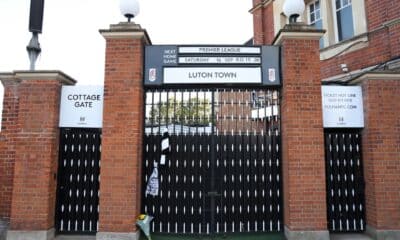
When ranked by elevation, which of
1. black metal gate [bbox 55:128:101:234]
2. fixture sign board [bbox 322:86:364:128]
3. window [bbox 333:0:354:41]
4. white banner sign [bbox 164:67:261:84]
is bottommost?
black metal gate [bbox 55:128:101:234]

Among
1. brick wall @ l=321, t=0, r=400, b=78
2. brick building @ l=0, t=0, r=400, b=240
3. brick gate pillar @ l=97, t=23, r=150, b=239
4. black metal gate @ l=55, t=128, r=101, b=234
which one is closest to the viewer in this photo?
brick gate pillar @ l=97, t=23, r=150, b=239

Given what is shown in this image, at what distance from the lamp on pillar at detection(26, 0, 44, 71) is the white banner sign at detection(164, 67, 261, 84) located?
10.9ft

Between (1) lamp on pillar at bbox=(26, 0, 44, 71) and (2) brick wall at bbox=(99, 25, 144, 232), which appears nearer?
(2) brick wall at bbox=(99, 25, 144, 232)

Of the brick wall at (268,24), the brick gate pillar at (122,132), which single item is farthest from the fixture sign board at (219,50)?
the brick wall at (268,24)

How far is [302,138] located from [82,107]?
4.32 meters

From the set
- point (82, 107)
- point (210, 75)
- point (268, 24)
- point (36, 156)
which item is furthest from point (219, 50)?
point (268, 24)

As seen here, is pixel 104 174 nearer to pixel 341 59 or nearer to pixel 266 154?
pixel 266 154

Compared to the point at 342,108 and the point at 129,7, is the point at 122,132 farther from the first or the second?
the point at 342,108

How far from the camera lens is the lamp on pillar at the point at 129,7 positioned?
6219 millimetres

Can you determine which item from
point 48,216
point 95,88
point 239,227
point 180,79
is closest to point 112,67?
point 95,88

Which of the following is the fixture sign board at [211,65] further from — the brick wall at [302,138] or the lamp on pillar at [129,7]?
the lamp on pillar at [129,7]

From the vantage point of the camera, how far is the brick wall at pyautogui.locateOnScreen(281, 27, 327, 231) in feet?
18.9

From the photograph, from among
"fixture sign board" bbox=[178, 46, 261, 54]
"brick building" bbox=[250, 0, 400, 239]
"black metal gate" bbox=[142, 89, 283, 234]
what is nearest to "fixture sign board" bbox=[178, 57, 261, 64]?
"fixture sign board" bbox=[178, 46, 261, 54]

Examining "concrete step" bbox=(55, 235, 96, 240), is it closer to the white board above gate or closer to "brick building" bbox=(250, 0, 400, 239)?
the white board above gate
